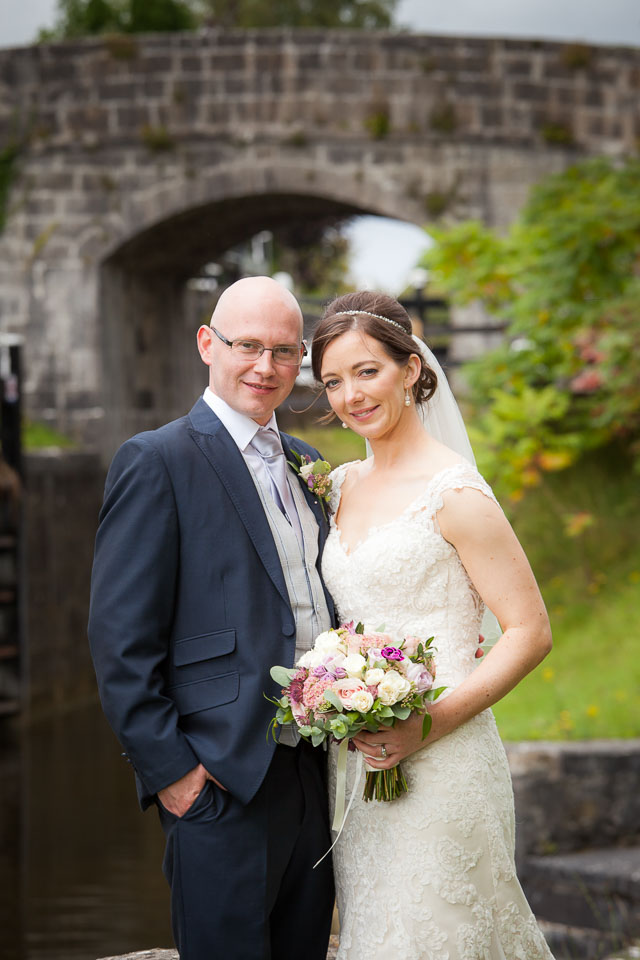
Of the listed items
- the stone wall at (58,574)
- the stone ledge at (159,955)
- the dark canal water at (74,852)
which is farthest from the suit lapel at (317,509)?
the stone wall at (58,574)

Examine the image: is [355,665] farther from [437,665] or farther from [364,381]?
[364,381]

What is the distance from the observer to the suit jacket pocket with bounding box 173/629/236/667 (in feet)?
8.12

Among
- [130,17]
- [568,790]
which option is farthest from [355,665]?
[130,17]

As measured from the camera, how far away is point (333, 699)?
2.26m

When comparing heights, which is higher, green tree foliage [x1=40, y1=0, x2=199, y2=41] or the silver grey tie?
green tree foliage [x1=40, y1=0, x2=199, y2=41]

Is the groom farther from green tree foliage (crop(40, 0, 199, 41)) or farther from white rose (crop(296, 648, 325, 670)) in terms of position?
green tree foliage (crop(40, 0, 199, 41))

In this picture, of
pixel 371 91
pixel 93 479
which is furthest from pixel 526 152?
pixel 93 479

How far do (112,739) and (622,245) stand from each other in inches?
263

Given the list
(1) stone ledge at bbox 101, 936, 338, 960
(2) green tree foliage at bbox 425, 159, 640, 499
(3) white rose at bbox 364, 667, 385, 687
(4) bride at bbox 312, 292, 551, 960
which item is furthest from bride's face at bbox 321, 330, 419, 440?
(2) green tree foliage at bbox 425, 159, 640, 499

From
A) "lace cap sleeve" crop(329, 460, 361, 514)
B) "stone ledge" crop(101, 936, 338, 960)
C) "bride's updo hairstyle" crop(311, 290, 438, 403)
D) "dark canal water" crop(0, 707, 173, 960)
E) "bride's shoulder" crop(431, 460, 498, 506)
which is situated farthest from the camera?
"dark canal water" crop(0, 707, 173, 960)

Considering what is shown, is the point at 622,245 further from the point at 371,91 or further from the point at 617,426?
the point at 371,91

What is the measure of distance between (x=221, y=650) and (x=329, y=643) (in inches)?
10.4

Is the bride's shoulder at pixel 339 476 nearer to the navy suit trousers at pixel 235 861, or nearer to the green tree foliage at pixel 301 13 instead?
the navy suit trousers at pixel 235 861

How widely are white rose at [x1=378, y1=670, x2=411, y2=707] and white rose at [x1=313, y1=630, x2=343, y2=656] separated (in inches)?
5.4
